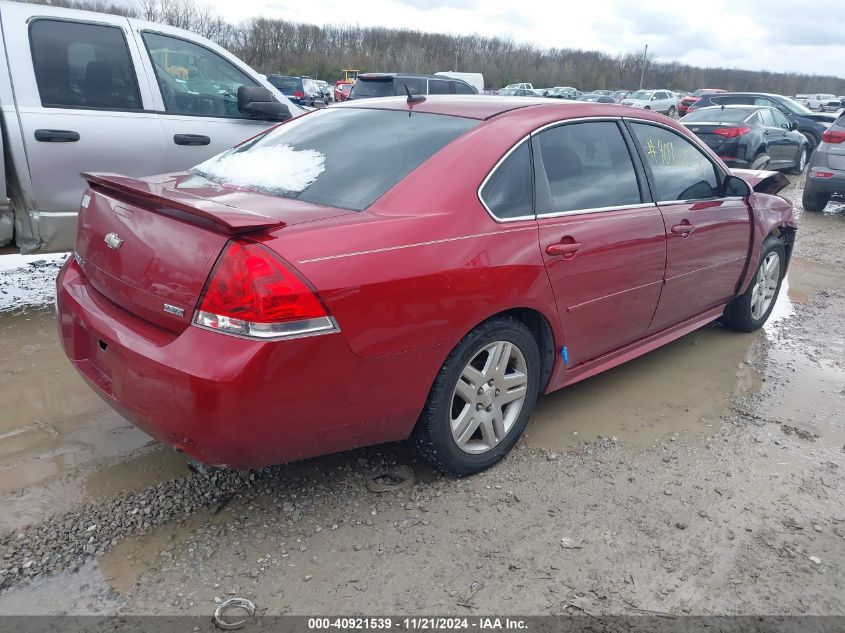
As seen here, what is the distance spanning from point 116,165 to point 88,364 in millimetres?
2346

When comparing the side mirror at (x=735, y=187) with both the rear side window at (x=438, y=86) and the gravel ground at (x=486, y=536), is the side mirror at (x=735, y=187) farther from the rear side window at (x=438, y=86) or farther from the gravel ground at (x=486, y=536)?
the rear side window at (x=438, y=86)

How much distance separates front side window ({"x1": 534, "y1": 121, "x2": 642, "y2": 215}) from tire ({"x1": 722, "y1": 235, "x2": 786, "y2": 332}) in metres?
1.76

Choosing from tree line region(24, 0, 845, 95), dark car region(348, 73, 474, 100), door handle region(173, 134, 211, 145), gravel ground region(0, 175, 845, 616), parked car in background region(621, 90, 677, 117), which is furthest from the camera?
tree line region(24, 0, 845, 95)

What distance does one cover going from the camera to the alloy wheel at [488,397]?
2812 mm

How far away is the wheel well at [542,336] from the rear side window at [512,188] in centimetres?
44

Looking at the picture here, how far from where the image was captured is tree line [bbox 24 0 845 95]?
53250mm

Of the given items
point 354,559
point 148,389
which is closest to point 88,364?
point 148,389

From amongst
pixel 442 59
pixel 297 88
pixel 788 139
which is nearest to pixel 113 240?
pixel 788 139

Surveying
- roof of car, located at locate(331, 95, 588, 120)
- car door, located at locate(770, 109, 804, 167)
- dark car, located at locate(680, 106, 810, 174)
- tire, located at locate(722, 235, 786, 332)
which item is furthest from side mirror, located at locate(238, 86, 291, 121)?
car door, located at locate(770, 109, 804, 167)

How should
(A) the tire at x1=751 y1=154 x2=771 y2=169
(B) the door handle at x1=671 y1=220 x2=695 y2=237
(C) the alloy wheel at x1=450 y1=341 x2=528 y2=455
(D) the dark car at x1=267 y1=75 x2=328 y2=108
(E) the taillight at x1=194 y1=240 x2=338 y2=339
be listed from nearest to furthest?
(E) the taillight at x1=194 y1=240 x2=338 y2=339 < (C) the alloy wheel at x1=450 y1=341 x2=528 y2=455 < (B) the door handle at x1=671 y1=220 x2=695 y2=237 < (A) the tire at x1=751 y1=154 x2=771 y2=169 < (D) the dark car at x1=267 y1=75 x2=328 y2=108

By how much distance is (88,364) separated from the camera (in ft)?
8.75

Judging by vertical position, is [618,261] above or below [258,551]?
above

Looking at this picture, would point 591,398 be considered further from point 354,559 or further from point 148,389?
point 148,389

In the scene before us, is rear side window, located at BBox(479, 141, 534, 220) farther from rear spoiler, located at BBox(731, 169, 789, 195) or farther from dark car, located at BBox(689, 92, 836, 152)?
dark car, located at BBox(689, 92, 836, 152)
